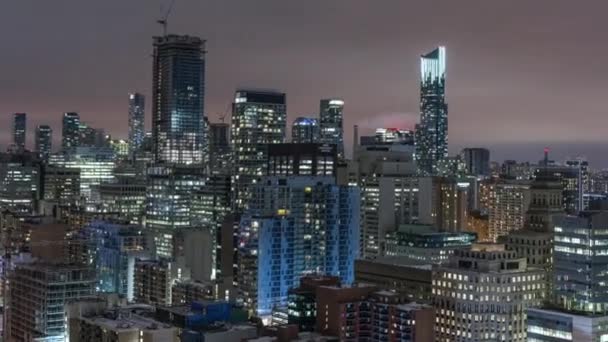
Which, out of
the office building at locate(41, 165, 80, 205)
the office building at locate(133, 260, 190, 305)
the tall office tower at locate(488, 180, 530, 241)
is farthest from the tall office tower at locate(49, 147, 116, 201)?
the office building at locate(133, 260, 190, 305)

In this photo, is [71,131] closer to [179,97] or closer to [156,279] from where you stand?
[179,97]

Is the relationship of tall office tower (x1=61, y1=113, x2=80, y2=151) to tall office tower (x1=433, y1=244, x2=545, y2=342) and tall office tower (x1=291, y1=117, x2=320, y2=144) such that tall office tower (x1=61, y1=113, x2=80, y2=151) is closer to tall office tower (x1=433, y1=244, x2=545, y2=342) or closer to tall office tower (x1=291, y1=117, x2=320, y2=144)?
tall office tower (x1=291, y1=117, x2=320, y2=144)

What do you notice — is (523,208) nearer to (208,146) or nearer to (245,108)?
(245,108)

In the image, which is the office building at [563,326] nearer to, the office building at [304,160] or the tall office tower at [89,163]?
the office building at [304,160]

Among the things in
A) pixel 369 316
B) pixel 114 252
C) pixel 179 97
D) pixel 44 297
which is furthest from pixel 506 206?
pixel 44 297

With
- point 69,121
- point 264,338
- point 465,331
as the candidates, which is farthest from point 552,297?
point 69,121

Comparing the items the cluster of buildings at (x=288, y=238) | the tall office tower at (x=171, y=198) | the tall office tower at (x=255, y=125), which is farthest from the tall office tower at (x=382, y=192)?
the tall office tower at (x=171, y=198)
